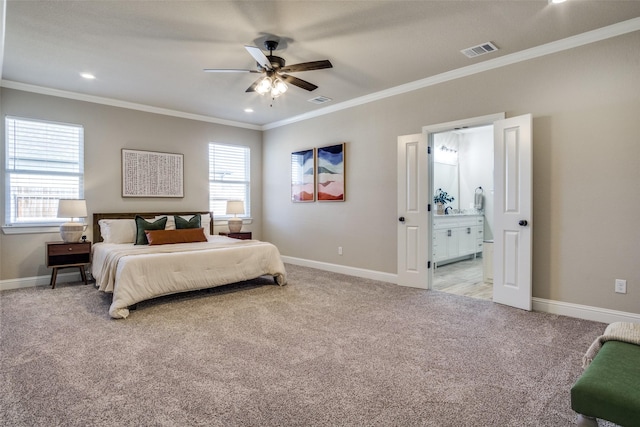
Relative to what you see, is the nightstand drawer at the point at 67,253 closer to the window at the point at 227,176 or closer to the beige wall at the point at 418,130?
the beige wall at the point at 418,130

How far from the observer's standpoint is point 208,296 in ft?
13.6

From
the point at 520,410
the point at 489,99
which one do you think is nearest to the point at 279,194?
the point at 489,99

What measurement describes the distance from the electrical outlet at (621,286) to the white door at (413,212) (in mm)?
1856

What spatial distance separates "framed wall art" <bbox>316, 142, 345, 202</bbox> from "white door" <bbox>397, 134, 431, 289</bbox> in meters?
1.13

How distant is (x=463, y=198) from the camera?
296 inches

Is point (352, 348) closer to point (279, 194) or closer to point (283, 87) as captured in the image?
point (283, 87)

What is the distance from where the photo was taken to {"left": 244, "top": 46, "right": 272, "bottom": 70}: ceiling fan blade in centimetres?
293

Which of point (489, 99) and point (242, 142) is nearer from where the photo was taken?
point (489, 99)

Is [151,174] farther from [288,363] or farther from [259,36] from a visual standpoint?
[288,363]

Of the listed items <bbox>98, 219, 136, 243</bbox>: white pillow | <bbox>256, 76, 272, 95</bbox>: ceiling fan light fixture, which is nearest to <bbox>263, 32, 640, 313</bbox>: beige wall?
<bbox>256, 76, 272, 95</bbox>: ceiling fan light fixture

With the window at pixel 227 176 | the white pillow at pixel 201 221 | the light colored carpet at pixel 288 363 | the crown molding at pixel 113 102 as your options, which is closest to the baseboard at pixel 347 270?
the light colored carpet at pixel 288 363

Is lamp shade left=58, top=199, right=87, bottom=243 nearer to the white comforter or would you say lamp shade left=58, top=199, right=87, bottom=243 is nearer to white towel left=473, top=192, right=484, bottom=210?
the white comforter

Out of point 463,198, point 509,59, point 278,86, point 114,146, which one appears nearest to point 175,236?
point 114,146

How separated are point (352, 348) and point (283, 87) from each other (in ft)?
8.10
